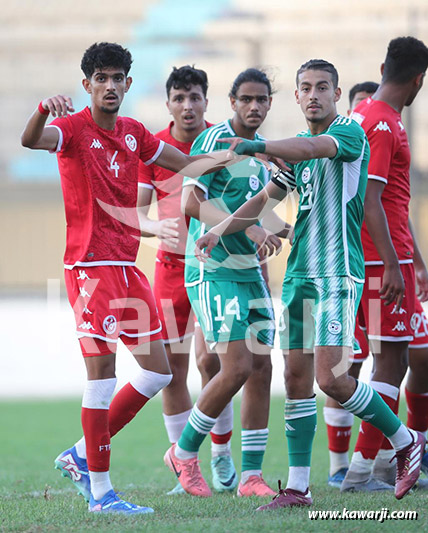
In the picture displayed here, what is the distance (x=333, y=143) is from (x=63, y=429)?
18.1 ft

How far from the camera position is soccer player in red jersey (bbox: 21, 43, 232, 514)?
4055 mm

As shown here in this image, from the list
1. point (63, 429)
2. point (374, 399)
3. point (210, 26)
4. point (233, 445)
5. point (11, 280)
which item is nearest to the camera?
point (374, 399)

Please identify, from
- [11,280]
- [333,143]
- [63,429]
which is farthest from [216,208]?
[11,280]

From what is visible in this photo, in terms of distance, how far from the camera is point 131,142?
4312mm

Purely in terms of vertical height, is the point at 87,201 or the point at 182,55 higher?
the point at 182,55

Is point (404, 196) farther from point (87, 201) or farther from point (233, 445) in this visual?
point (233, 445)

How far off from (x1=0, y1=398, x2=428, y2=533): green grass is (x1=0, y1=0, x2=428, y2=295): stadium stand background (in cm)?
853

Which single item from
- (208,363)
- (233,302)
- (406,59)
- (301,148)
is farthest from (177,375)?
(406,59)

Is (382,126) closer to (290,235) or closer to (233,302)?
(290,235)

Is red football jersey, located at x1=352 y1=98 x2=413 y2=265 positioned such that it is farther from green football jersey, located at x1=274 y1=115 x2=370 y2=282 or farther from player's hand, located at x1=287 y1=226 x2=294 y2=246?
green football jersey, located at x1=274 y1=115 x2=370 y2=282

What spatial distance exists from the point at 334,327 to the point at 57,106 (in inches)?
63.3

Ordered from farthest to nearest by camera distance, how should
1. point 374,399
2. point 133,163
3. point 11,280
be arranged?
point 11,280, point 133,163, point 374,399

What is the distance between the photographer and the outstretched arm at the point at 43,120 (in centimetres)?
382

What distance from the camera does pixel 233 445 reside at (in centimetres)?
764
